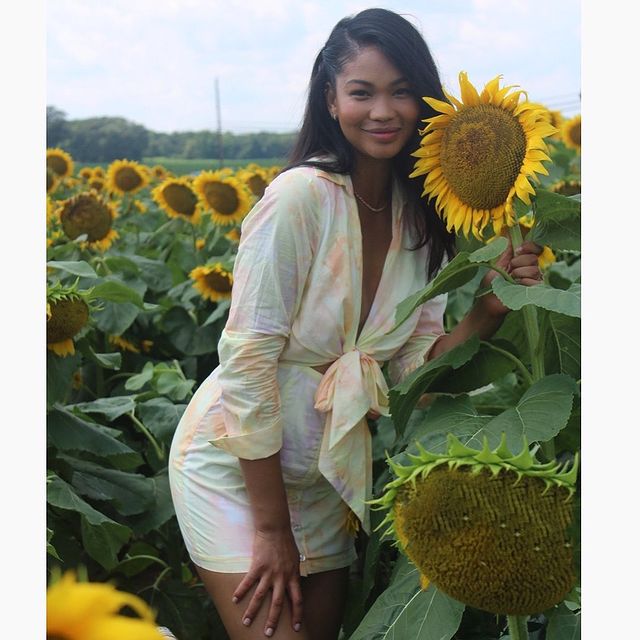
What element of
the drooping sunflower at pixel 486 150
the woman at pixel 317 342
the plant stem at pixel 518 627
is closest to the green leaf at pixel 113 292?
the woman at pixel 317 342

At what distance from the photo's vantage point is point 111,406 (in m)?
2.19

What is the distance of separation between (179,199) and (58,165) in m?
1.07

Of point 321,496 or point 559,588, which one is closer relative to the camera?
point 559,588

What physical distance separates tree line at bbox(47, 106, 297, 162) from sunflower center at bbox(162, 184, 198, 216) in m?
1.40

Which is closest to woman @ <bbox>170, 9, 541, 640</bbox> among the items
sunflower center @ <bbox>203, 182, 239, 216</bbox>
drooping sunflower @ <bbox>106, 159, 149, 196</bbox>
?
sunflower center @ <bbox>203, 182, 239, 216</bbox>

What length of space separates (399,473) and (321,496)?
2.82 ft

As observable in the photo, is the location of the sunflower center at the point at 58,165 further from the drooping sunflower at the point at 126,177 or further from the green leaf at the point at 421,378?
the green leaf at the point at 421,378

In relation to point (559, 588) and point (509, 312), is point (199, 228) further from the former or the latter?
point (559, 588)

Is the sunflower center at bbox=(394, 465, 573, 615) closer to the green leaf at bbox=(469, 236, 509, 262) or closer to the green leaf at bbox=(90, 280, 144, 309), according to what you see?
the green leaf at bbox=(469, 236, 509, 262)

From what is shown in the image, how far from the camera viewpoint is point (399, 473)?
0.81 m

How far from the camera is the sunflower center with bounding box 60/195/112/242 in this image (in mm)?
3305

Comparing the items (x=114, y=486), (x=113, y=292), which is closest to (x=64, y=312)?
(x=113, y=292)

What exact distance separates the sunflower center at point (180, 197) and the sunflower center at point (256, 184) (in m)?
0.25
